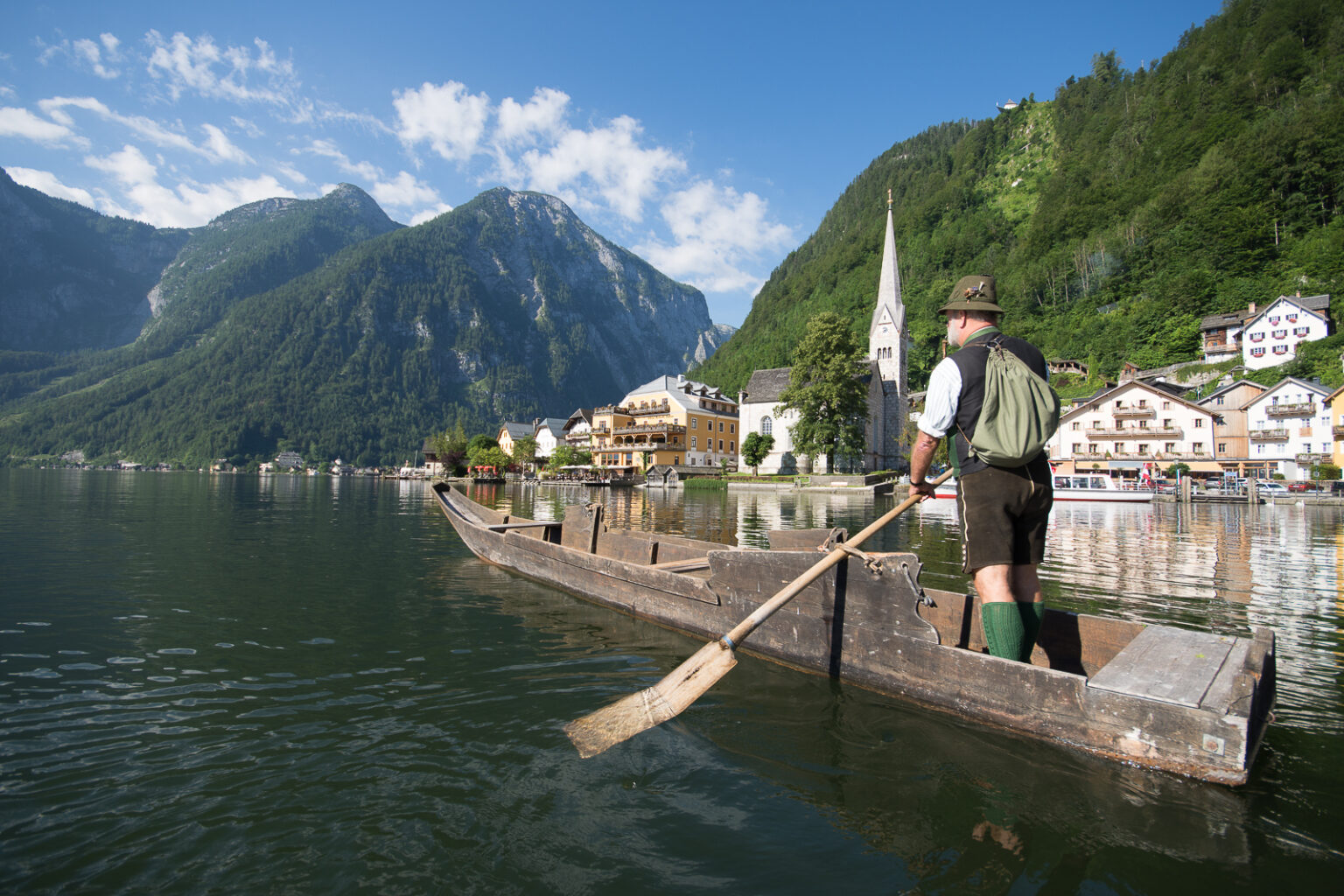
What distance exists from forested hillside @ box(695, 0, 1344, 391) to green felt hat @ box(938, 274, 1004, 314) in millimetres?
73055

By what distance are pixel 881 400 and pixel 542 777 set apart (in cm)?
6670

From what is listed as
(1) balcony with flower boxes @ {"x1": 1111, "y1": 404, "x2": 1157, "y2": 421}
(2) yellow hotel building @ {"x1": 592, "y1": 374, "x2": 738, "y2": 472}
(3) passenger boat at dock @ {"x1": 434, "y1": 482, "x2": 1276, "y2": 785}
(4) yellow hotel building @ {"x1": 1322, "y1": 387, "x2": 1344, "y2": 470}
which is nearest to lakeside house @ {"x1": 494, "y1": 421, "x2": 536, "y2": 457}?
(2) yellow hotel building @ {"x1": 592, "y1": 374, "x2": 738, "y2": 472}

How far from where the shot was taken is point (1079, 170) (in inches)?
3711

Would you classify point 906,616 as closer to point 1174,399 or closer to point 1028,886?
point 1028,886

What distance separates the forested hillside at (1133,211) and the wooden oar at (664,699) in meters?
74.8

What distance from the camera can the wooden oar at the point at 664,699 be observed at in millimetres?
4156

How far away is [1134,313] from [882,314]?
28.7m

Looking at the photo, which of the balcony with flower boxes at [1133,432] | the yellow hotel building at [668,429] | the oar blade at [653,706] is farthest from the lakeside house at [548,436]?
the oar blade at [653,706]

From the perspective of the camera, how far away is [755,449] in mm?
64188

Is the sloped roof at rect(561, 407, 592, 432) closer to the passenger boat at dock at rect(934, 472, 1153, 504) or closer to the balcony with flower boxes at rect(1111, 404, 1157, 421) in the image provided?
the passenger boat at dock at rect(934, 472, 1153, 504)

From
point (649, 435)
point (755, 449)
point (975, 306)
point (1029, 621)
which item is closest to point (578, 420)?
point (649, 435)

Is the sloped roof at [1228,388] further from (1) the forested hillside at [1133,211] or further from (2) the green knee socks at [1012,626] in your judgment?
(2) the green knee socks at [1012,626]

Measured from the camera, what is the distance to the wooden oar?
164 inches

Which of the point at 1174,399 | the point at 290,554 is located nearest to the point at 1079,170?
the point at 1174,399
